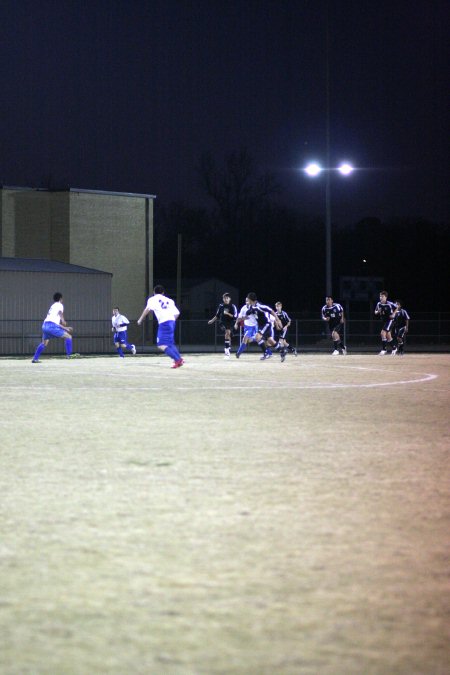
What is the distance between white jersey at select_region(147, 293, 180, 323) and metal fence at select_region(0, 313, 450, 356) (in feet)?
66.9

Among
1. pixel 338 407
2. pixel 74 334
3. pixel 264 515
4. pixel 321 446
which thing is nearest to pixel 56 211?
pixel 74 334

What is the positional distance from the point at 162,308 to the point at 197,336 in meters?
33.7

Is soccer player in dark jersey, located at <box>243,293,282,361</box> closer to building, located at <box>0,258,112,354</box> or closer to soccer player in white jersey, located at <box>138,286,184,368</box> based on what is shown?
soccer player in white jersey, located at <box>138,286,184,368</box>

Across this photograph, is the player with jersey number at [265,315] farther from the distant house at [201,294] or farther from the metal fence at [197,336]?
the distant house at [201,294]

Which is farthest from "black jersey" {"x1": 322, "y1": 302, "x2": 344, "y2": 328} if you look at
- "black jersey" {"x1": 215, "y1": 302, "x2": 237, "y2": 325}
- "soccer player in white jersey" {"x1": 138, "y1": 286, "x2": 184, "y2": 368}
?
"soccer player in white jersey" {"x1": 138, "y1": 286, "x2": 184, "y2": 368}

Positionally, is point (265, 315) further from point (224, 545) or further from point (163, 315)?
point (224, 545)

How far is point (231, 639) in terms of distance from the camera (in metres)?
4.91

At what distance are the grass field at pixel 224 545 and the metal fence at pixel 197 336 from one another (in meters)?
33.5

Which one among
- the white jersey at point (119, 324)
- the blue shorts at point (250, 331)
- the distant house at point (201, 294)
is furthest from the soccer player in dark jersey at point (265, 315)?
the distant house at point (201, 294)

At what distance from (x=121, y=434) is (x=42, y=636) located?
8478mm

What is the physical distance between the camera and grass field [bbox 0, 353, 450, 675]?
480cm

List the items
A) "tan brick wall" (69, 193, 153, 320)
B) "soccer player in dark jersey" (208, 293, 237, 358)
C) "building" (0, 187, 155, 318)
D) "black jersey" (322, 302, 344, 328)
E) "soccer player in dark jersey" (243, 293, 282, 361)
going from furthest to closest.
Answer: "tan brick wall" (69, 193, 153, 320) < "building" (0, 187, 155, 318) < "black jersey" (322, 302, 344, 328) < "soccer player in dark jersey" (208, 293, 237, 358) < "soccer player in dark jersey" (243, 293, 282, 361)

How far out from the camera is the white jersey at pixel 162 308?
28.6 m

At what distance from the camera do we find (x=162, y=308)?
28641 mm
